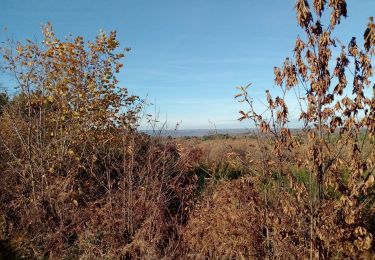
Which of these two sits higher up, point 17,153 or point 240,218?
point 17,153

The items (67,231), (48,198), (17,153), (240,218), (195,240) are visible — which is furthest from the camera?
(17,153)

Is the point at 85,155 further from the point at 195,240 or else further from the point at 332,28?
the point at 332,28

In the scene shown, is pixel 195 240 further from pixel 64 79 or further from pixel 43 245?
pixel 64 79

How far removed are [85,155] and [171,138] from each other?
2691 millimetres

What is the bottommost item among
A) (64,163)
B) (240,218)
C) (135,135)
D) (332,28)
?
(240,218)

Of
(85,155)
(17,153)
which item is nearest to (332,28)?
(85,155)

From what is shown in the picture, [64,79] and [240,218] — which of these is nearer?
[240,218]

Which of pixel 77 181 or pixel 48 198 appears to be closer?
pixel 48 198

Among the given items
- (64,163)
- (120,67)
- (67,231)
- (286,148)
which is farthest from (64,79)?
(286,148)

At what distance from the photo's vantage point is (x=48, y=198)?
8734mm

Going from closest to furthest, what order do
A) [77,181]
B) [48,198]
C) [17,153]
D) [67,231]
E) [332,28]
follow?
[332,28]
[67,231]
[48,198]
[77,181]
[17,153]

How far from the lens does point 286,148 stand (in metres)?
5.12

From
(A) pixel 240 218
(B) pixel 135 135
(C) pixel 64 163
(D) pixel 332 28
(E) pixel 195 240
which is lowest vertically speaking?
(E) pixel 195 240

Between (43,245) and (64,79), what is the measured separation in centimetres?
360
